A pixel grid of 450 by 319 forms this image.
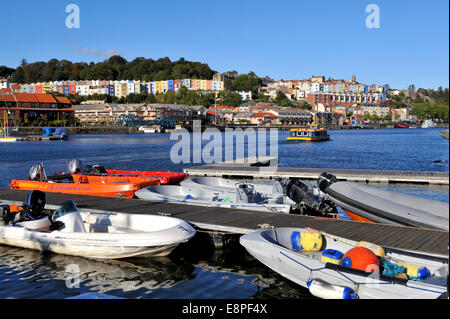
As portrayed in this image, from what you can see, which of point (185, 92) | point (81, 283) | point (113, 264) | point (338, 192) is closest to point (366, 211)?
point (338, 192)

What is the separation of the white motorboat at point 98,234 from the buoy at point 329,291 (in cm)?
320

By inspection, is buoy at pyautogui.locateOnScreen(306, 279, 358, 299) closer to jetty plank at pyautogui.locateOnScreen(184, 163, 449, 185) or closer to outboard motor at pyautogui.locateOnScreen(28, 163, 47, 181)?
outboard motor at pyautogui.locateOnScreen(28, 163, 47, 181)

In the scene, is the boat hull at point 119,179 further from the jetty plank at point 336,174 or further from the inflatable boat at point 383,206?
the inflatable boat at point 383,206

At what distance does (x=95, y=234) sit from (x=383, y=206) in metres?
6.72

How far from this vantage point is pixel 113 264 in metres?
9.79

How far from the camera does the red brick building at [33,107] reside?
106312 mm

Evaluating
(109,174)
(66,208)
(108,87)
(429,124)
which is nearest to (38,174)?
(109,174)

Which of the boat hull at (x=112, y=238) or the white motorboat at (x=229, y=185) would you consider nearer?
the boat hull at (x=112, y=238)

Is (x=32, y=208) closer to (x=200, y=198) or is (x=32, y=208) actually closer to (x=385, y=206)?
(x=200, y=198)

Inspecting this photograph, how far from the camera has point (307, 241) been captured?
28.3ft

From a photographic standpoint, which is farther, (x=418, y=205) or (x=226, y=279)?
(x=418, y=205)

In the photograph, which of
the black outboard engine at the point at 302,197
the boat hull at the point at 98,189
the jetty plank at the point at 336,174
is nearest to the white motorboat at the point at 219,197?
the black outboard engine at the point at 302,197

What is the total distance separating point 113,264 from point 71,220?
1.50 meters

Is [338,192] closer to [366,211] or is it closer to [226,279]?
[366,211]
